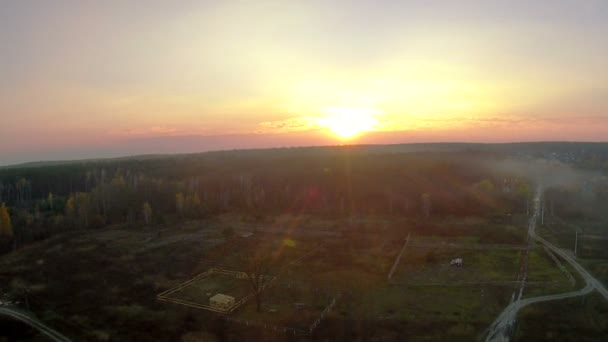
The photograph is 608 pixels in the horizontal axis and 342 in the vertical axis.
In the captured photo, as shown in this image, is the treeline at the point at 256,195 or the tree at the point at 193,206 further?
the tree at the point at 193,206

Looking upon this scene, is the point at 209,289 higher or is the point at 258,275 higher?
the point at 258,275

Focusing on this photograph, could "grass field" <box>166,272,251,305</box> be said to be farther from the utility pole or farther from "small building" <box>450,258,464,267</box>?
the utility pole

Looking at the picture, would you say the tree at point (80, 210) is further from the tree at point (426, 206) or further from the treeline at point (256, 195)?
the tree at point (426, 206)

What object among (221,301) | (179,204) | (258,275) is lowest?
(221,301)

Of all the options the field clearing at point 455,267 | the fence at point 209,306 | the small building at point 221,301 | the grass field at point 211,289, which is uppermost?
the small building at point 221,301

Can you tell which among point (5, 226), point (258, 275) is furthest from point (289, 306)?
point (5, 226)

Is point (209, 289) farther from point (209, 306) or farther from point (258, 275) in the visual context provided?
point (258, 275)

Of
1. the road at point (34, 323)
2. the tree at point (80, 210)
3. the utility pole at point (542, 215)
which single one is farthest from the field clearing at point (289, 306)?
the tree at point (80, 210)

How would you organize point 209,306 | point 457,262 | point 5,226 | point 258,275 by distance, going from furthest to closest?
point 5,226
point 457,262
point 258,275
point 209,306
